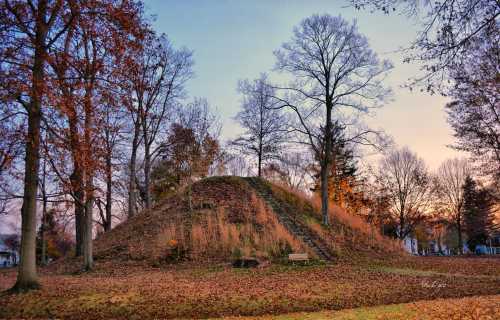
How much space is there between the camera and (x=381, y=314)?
28.0ft

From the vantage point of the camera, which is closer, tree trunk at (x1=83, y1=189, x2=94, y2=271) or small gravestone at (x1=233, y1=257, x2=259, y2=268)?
tree trunk at (x1=83, y1=189, x2=94, y2=271)

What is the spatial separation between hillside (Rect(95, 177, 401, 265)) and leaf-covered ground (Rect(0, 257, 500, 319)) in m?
3.20

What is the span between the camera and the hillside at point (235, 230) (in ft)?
60.4

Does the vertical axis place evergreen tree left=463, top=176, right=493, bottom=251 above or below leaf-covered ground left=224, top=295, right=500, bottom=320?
above

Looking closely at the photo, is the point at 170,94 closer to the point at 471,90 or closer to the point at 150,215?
the point at 150,215

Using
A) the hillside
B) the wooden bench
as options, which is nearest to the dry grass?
the hillside

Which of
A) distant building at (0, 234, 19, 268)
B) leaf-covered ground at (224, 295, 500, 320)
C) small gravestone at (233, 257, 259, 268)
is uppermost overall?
small gravestone at (233, 257, 259, 268)

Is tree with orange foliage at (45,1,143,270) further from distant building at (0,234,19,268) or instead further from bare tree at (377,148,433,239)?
distant building at (0,234,19,268)

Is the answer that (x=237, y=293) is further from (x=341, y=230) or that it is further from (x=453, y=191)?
(x=453, y=191)

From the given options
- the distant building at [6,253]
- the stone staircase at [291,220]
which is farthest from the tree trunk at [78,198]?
the distant building at [6,253]

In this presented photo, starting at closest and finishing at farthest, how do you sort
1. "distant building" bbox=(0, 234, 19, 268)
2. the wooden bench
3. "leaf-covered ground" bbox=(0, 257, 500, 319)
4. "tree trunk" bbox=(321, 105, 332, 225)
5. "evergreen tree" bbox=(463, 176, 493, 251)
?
"leaf-covered ground" bbox=(0, 257, 500, 319) < the wooden bench < "tree trunk" bbox=(321, 105, 332, 225) < "evergreen tree" bbox=(463, 176, 493, 251) < "distant building" bbox=(0, 234, 19, 268)

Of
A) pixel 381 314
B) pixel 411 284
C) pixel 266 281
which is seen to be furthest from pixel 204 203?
pixel 381 314

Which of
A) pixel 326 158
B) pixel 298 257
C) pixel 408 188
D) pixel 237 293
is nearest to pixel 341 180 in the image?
pixel 408 188

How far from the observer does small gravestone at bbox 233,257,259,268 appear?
16281mm
